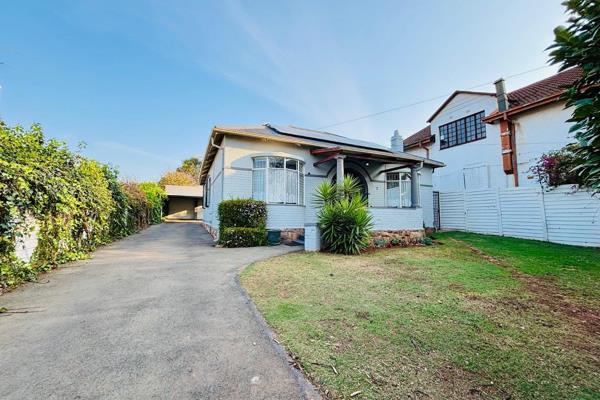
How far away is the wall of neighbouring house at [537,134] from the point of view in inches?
444

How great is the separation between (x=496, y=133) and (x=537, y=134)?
209 centimetres

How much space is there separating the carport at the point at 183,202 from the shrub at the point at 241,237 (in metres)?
24.0

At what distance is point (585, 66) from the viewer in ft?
6.39

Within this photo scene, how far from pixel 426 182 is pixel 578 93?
13303 millimetres

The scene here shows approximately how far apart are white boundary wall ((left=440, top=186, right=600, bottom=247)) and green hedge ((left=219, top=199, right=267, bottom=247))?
396 inches

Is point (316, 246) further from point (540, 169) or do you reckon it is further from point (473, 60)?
point (473, 60)

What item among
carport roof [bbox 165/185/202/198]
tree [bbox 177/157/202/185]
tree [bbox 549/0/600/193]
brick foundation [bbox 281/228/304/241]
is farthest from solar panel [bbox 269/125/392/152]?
tree [bbox 177/157/202/185]

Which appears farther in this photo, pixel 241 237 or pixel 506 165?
pixel 506 165

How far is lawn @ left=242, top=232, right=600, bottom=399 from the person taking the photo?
1.94 meters

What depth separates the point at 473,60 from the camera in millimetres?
10938

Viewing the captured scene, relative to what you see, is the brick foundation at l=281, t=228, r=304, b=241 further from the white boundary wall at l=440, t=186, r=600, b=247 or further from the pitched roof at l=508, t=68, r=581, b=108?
the pitched roof at l=508, t=68, r=581, b=108

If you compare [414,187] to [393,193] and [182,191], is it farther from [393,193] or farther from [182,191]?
[182,191]

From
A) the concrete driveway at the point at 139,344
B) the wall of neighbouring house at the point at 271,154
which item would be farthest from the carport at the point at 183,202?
the concrete driveway at the point at 139,344

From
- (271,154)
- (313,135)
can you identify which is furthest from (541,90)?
(271,154)
